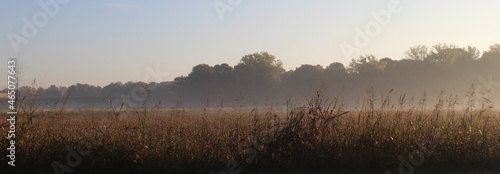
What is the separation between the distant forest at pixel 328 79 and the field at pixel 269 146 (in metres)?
41.9

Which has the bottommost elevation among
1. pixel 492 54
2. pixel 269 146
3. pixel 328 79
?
pixel 269 146

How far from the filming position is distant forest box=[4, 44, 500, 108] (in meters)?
58.9

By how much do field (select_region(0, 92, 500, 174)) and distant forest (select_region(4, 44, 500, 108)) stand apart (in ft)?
138

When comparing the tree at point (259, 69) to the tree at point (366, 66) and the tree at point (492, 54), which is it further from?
the tree at point (492, 54)

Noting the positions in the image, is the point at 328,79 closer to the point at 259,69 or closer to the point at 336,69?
the point at 336,69

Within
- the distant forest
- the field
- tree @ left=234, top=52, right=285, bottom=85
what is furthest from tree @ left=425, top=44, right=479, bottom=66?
the field

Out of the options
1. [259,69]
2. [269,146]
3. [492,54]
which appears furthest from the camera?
[492,54]

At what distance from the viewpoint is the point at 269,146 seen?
28.8 ft

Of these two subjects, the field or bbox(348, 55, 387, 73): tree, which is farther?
bbox(348, 55, 387, 73): tree

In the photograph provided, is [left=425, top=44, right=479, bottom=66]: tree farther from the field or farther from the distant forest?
the field

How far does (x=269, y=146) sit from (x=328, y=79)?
55.3m

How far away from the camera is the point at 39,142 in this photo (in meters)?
8.47

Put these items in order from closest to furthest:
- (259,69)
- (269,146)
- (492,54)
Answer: (269,146) → (259,69) → (492,54)

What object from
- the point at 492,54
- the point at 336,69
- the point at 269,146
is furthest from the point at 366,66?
the point at 269,146
